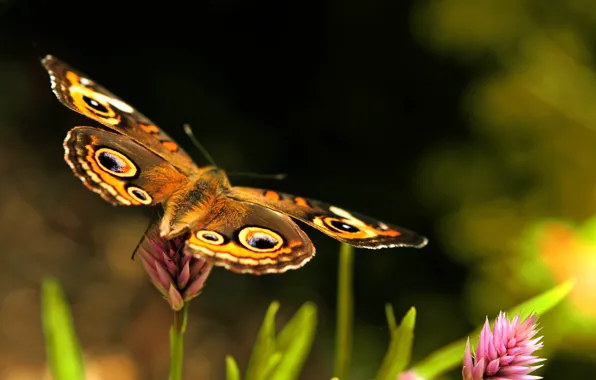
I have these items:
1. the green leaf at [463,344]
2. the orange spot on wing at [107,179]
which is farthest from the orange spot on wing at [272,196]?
the green leaf at [463,344]

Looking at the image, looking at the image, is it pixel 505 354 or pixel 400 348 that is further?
pixel 400 348

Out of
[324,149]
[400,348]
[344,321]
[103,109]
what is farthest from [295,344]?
[324,149]

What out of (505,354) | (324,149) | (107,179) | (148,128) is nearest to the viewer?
(505,354)

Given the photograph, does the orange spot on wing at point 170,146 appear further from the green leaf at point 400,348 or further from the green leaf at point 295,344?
the green leaf at point 400,348

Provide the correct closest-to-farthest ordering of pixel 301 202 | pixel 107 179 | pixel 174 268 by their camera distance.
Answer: pixel 174 268
pixel 107 179
pixel 301 202

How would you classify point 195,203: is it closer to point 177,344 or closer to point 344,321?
point 177,344

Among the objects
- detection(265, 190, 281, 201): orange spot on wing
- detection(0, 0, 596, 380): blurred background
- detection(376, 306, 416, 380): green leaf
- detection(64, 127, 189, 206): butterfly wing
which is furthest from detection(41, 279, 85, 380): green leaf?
detection(0, 0, 596, 380): blurred background
